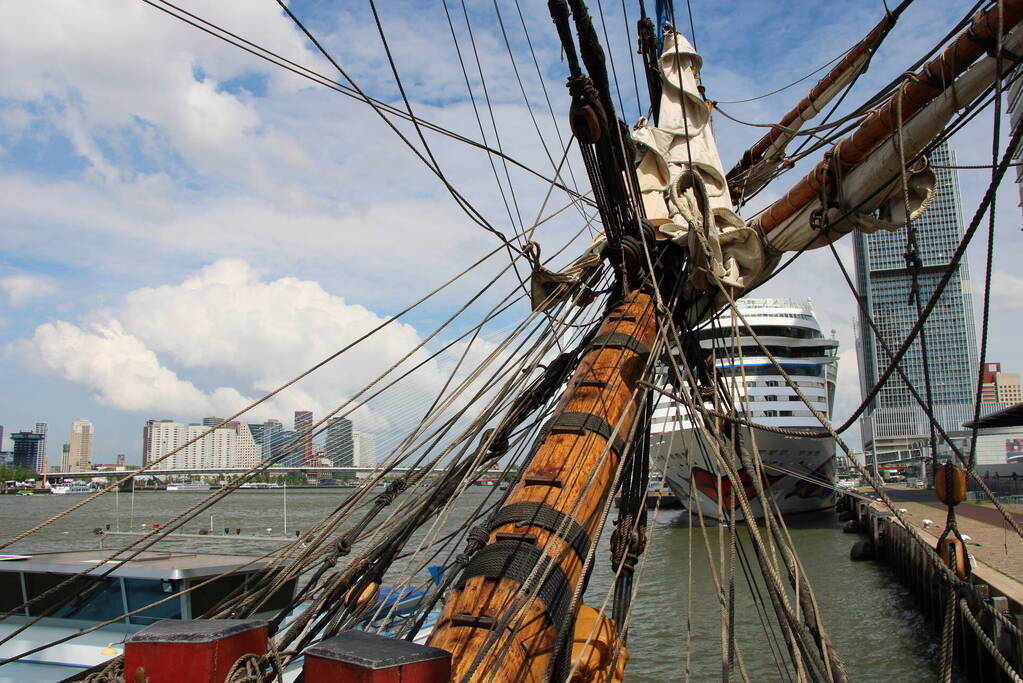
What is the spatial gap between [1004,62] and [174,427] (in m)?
206

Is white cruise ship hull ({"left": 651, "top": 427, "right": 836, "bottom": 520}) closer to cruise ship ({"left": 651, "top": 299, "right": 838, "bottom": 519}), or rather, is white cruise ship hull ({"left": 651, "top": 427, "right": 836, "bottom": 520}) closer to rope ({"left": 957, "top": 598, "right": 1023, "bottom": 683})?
cruise ship ({"left": 651, "top": 299, "right": 838, "bottom": 519})

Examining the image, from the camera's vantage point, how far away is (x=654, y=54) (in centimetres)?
1028

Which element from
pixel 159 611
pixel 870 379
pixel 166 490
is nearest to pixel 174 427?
pixel 166 490

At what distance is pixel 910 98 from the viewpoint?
522 cm

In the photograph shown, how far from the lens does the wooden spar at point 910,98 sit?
4.69m

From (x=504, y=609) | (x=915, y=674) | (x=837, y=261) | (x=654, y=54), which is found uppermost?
(x=654, y=54)

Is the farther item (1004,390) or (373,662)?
(1004,390)

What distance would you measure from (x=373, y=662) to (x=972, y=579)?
1306 cm

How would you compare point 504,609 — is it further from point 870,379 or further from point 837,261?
point 870,379

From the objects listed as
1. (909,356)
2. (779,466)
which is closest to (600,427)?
(779,466)

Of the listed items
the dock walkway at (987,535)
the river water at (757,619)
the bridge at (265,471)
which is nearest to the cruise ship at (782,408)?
the river water at (757,619)

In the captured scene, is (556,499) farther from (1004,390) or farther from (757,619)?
(1004,390)

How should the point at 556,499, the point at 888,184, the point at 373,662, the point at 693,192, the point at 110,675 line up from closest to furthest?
1. the point at 373,662
2. the point at 110,675
3. the point at 556,499
4. the point at 888,184
5. the point at 693,192

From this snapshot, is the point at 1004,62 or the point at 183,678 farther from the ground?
the point at 1004,62
